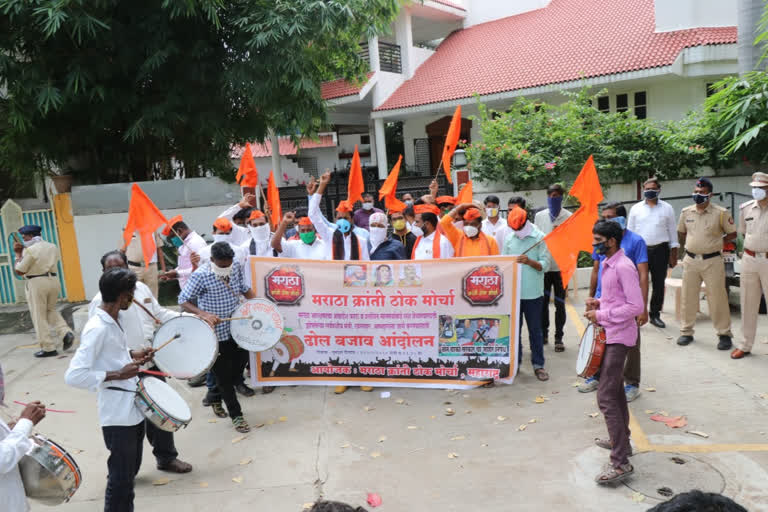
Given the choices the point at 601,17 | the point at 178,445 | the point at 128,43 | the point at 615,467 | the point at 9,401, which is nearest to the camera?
the point at 615,467

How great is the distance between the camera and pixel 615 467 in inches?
176

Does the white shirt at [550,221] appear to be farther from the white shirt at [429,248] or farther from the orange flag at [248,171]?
the orange flag at [248,171]

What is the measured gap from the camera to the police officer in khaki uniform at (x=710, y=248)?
7188 mm

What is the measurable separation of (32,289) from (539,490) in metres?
7.66

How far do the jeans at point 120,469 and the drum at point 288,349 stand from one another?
2.92m

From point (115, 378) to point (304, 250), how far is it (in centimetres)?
372

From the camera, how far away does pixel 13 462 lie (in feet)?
9.53

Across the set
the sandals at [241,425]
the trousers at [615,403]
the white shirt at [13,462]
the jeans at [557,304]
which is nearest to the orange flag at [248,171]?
the sandals at [241,425]

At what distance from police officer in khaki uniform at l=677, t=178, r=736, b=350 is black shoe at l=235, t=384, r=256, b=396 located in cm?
549

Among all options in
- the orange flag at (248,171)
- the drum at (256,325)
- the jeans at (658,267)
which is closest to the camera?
the drum at (256,325)

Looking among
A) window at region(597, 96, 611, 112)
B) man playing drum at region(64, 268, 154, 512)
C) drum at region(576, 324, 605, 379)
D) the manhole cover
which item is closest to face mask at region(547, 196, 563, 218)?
drum at region(576, 324, 605, 379)

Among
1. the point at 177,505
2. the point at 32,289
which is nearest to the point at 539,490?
the point at 177,505

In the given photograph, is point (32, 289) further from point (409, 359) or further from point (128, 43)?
point (409, 359)

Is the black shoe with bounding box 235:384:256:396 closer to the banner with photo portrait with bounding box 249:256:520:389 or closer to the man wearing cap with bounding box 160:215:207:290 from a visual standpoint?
the banner with photo portrait with bounding box 249:256:520:389
